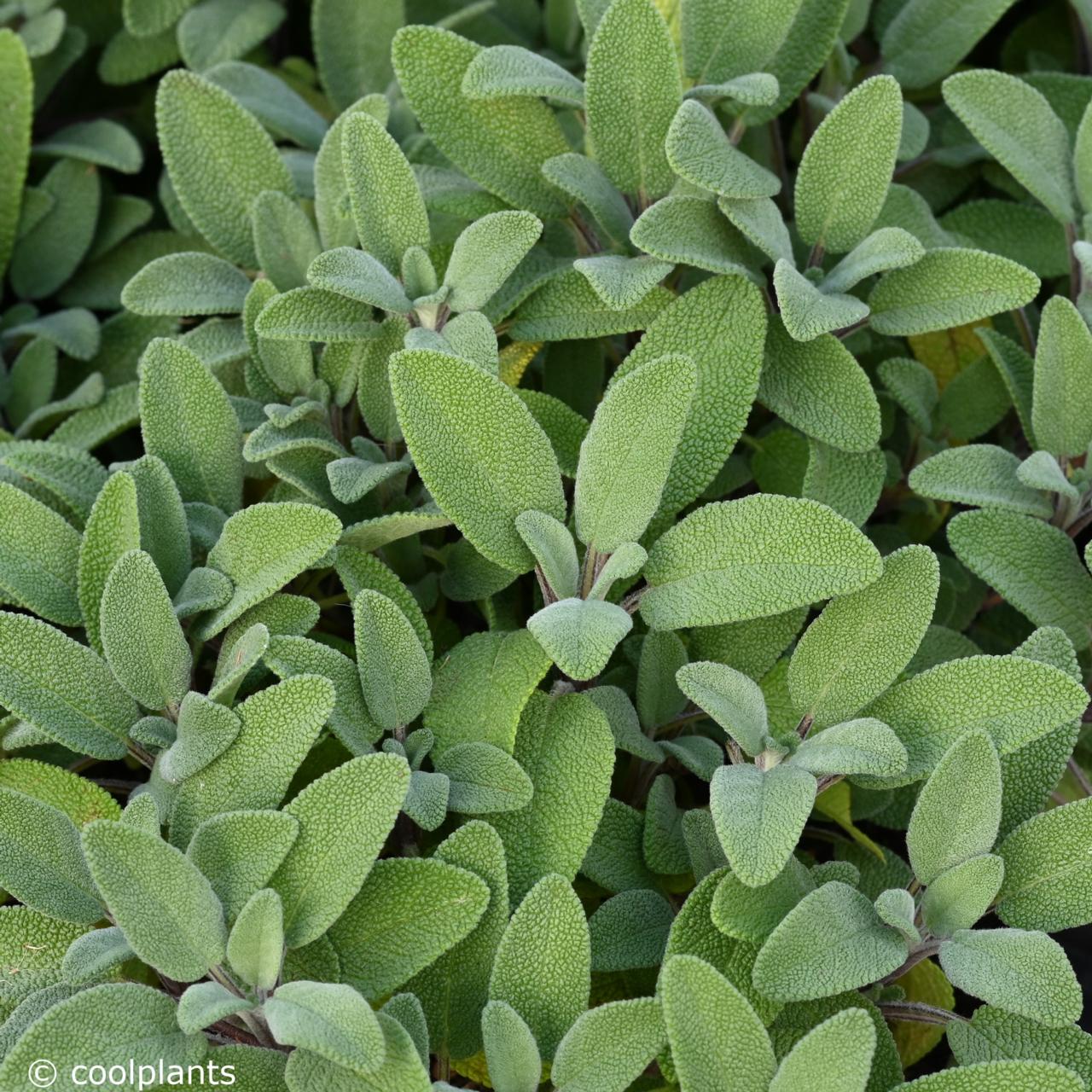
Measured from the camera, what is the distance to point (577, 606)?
78 centimetres

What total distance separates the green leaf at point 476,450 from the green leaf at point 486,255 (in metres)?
0.12

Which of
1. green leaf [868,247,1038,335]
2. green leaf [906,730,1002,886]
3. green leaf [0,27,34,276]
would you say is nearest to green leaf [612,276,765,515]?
green leaf [868,247,1038,335]

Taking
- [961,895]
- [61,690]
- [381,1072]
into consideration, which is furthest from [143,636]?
[961,895]

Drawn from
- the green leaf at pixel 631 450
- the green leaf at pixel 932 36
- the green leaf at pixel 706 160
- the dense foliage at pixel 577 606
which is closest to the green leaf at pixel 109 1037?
the dense foliage at pixel 577 606

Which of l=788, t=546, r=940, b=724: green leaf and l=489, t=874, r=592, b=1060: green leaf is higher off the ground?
l=788, t=546, r=940, b=724: green leaf

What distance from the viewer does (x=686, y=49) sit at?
99 centimetres

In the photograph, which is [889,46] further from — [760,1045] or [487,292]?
[760,1045]

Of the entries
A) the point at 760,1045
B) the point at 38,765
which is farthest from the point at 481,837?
the point at 38,765

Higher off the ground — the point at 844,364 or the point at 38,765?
the point at 844,364

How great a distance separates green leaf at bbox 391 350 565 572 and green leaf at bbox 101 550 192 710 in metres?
0.17

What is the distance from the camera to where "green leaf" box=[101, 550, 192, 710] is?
777 mm

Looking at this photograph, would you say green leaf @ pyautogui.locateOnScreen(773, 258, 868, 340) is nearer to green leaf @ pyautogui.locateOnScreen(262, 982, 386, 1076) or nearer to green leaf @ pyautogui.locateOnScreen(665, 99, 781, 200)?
green leaf @ pyautogui.locateOnScreen(665, 99, 781, 200)

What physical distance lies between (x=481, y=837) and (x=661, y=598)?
178 millimetres

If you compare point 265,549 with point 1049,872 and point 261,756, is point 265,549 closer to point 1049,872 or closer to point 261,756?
point 261,756
